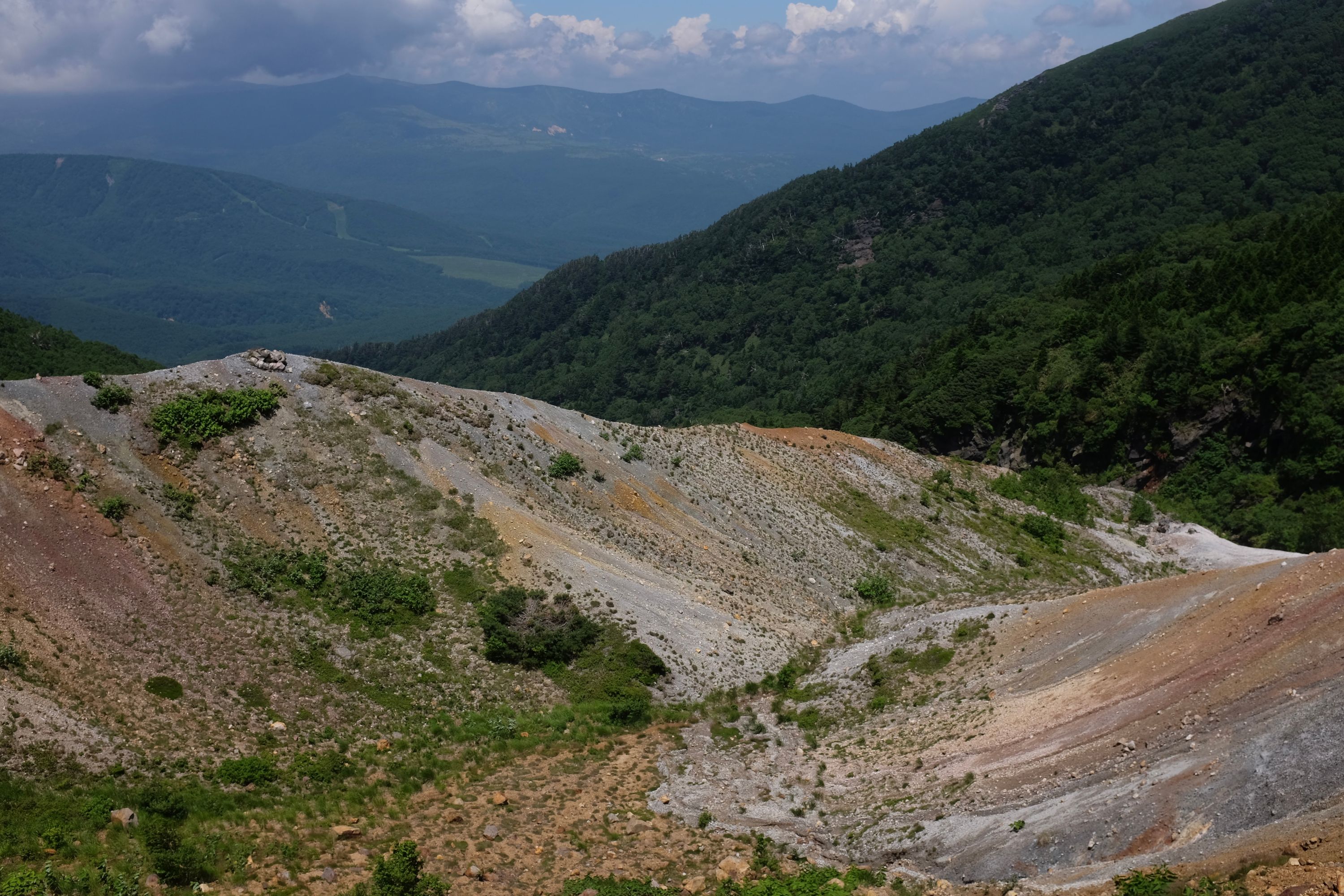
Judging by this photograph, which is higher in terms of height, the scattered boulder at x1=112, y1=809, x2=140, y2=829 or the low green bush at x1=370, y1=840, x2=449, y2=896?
the scattered boulder at x1=112, y1=809, x2=140, y2=829

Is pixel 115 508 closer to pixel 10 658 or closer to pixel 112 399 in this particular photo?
pixel 112 399

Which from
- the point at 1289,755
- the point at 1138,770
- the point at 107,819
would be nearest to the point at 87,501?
the point at 107,819

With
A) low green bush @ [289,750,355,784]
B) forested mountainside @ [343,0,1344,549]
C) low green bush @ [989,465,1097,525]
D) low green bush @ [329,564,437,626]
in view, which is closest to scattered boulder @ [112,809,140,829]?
low green bush @ [289,750,355,784]

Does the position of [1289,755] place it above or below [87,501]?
below

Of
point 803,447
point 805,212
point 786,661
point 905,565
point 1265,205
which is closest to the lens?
point 786,661

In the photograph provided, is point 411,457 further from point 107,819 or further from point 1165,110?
point 1165,110

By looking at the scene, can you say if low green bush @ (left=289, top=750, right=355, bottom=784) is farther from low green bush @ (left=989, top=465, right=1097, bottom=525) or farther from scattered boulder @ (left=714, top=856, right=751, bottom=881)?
low green bush @ (left=989, top=465, right=1097, bottom=525)

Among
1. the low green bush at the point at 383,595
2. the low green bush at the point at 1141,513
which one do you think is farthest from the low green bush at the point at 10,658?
the low green bush at the point at 1141,513
